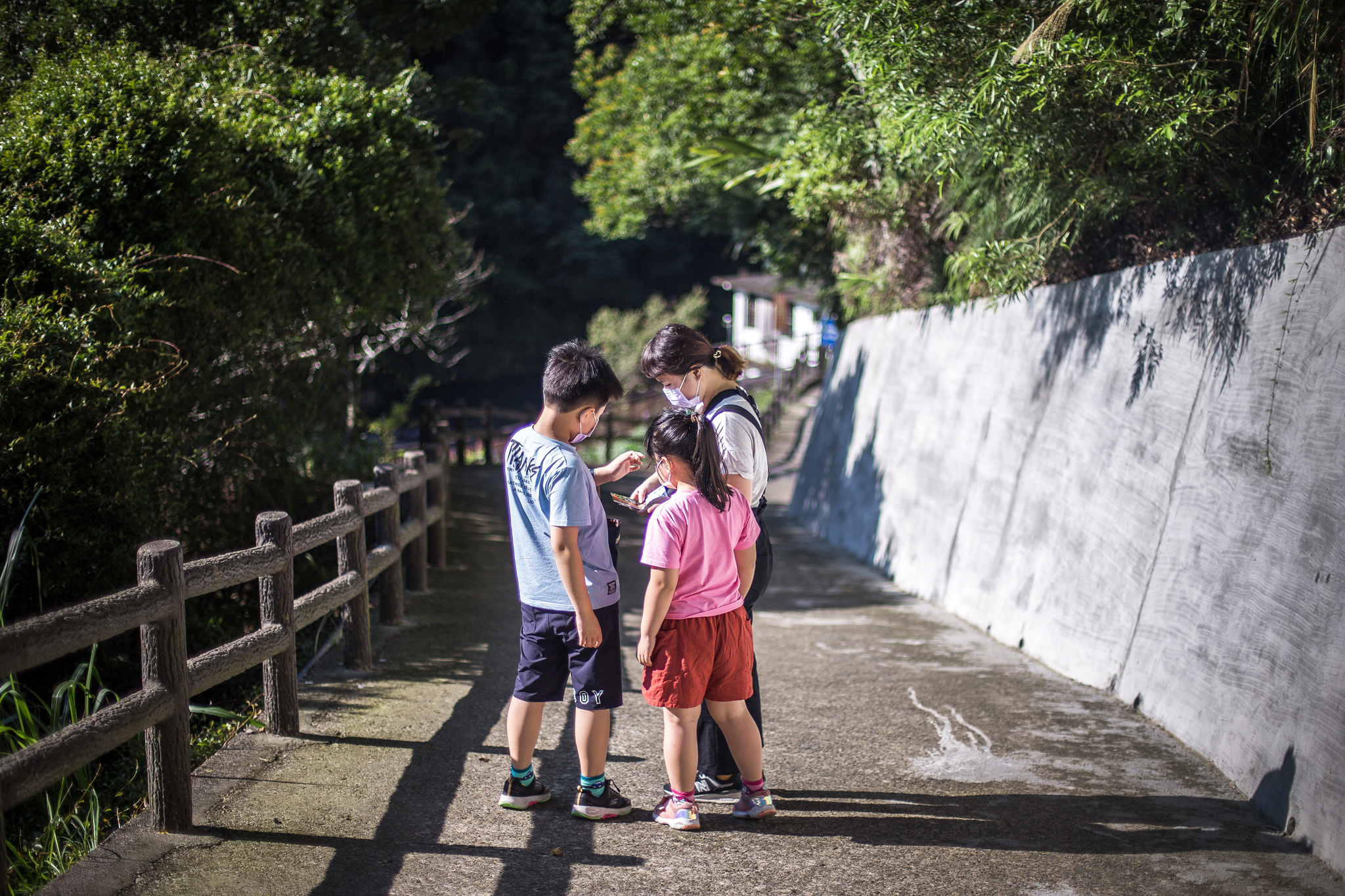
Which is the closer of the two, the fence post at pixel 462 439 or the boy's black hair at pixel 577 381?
the boy's black hair at pixel 577 381

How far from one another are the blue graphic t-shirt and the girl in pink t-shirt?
21 centimetres

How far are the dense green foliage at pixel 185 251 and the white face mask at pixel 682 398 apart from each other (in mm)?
2843

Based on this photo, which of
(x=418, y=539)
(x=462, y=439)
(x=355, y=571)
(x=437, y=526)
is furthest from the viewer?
(x=462, y=439)

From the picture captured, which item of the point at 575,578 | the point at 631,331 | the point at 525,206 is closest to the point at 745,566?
the point at 575,578

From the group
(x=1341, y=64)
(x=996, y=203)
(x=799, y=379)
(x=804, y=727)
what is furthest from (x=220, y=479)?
(x=799, y=379)

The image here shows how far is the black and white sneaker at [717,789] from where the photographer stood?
11.9 ft

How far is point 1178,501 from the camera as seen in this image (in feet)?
15.0

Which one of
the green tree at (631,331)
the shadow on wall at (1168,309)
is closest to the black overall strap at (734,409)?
the shadow on wall at (1168,309)

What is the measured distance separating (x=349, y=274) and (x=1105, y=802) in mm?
6506

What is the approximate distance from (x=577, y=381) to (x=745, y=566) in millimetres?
885

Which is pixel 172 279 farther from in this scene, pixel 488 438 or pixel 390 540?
pixel 488 438

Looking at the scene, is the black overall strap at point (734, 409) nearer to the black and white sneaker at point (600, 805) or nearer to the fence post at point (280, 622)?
the black and white sneaker at point (600, 805)

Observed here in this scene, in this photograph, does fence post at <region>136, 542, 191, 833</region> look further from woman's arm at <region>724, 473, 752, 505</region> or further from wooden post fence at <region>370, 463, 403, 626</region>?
wooden post fence at <region>370, 463, 403, 626</region>

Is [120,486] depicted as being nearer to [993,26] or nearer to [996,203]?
[993,26]
